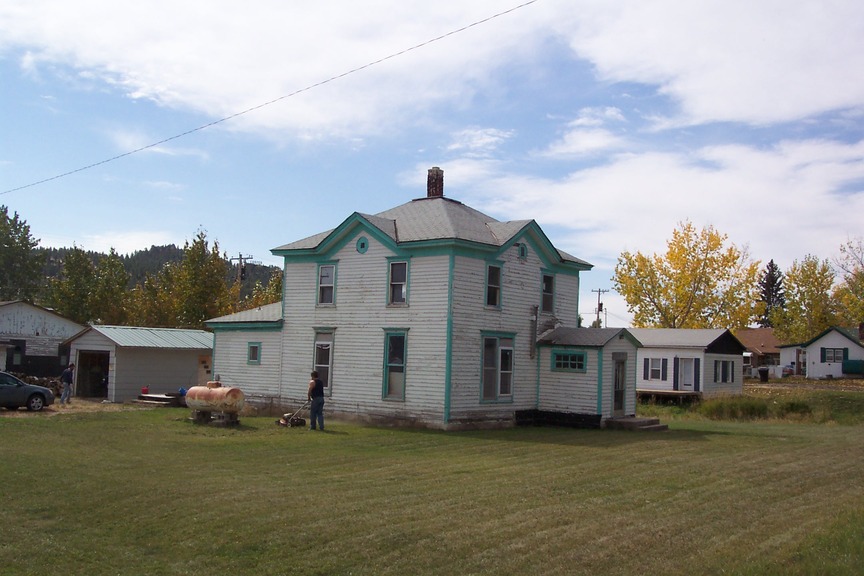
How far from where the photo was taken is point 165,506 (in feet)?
41.8

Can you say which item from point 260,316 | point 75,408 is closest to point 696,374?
point 260,316

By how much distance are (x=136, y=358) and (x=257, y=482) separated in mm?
25041

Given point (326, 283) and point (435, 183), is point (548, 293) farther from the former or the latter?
point (326, 283)

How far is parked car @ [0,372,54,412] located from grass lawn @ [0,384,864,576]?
8338 millimetres

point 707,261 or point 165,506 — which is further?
point 707,261

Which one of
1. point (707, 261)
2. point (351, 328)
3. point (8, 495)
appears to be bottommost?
point (8, 495)

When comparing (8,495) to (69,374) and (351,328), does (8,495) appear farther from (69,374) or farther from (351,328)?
(69,374)

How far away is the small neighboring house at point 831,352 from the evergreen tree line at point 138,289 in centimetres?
4404

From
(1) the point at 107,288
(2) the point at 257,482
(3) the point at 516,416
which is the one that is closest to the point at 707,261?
(3) the point at 516,416

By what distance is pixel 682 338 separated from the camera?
50.0m

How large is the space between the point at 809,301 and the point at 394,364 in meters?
61.4

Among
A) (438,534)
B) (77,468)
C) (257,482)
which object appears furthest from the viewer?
(77,468)

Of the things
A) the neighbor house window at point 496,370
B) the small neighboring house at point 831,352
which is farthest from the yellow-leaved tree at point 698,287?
the neighbor house window at point 496,370

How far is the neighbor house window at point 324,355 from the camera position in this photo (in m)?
29.0
